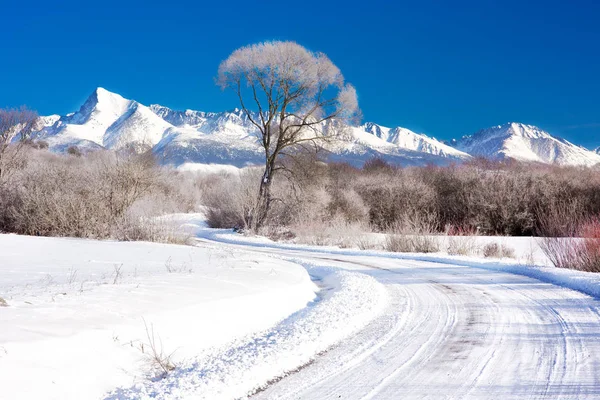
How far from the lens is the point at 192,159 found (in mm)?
195250

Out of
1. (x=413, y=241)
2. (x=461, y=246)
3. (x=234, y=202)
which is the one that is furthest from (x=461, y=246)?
(x=234, y=202)

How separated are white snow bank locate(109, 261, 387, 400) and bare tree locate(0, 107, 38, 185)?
31.5 m

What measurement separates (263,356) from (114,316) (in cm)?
160

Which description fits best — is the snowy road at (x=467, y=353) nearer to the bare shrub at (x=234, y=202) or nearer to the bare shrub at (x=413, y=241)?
the bare shrub at (x=413, y=241)

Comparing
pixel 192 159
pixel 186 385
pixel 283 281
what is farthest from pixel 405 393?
pixel 192 159

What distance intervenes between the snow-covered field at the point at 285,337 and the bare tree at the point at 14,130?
1091 inches

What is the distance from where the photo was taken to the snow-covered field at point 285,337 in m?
3.86

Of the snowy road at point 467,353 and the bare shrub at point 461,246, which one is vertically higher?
the bare shrub at point 461,246

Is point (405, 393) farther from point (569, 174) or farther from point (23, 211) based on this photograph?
point (569, 174)

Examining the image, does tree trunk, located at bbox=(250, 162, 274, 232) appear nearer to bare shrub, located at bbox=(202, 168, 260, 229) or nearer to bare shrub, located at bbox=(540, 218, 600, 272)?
bare shrub, located at bbox=(202, 168, 260, 229)

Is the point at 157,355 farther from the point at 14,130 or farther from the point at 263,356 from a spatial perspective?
the point at 14,130

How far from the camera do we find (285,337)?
5461 mm

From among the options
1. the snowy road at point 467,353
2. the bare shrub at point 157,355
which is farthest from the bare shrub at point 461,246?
the bare shrub at point 157,355

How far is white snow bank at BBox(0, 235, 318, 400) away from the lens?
3.68 meters
